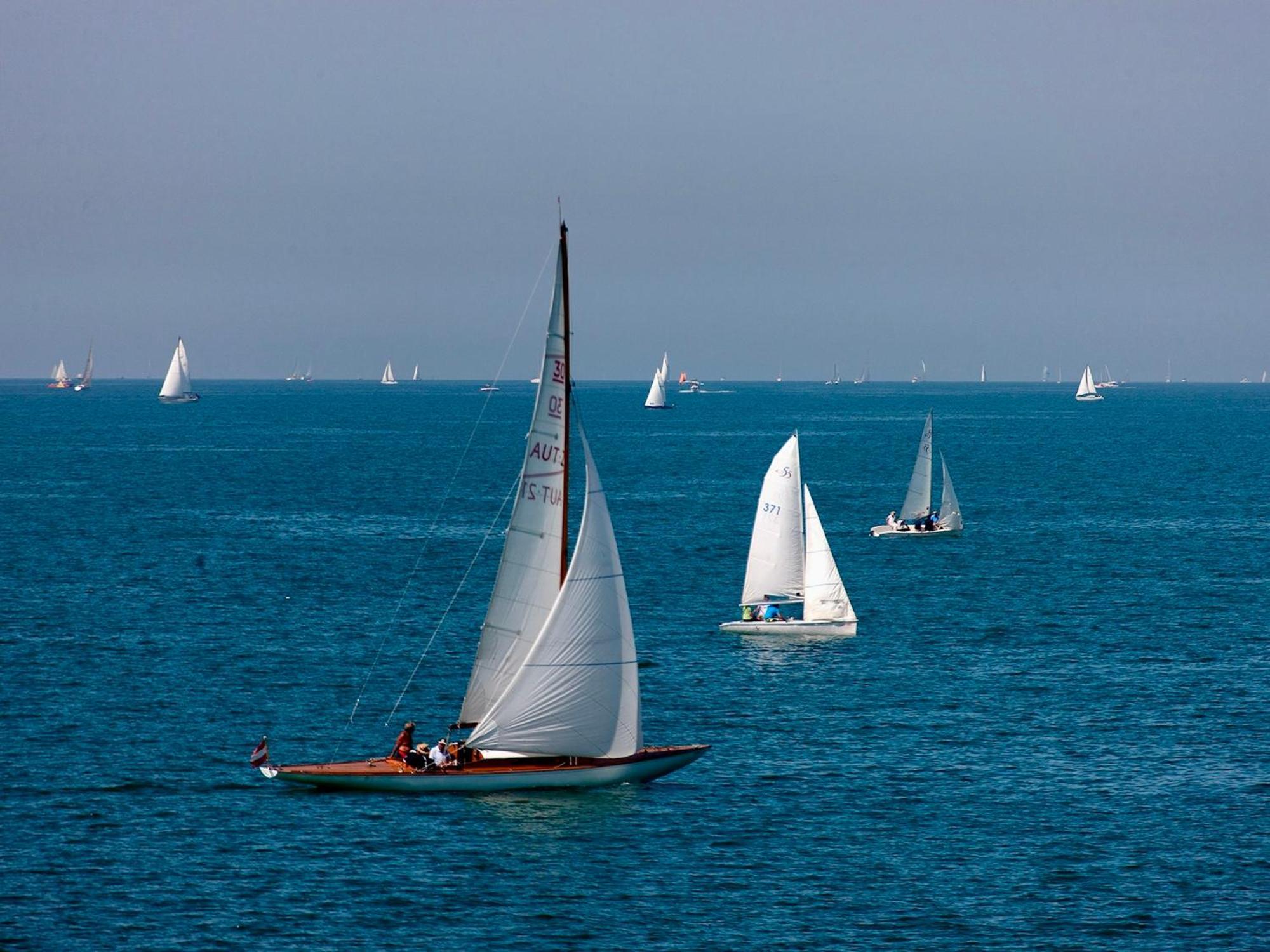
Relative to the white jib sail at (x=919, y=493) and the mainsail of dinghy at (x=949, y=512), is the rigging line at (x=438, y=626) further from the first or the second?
the mainsail of dinghy at (x=949, y=512)

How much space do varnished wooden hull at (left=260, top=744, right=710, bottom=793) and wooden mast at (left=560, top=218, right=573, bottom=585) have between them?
221 inches

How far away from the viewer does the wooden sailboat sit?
155 ft

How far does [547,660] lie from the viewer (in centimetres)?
4784

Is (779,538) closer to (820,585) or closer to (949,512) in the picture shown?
(820,585)

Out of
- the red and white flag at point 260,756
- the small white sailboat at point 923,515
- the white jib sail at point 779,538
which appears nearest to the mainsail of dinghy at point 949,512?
the small white sailboat at point 923,515

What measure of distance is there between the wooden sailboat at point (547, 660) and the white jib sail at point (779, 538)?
1170 inches

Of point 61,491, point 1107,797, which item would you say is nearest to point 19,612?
point 1107,797

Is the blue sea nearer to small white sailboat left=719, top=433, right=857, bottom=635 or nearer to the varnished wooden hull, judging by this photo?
the varnished wooden hull

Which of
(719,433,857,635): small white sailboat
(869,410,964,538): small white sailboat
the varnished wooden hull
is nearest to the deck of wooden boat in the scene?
the varnished wooden hull

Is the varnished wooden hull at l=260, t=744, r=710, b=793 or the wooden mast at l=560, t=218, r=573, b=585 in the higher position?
the wooden mast at l=560, t=218, r=573, b=585

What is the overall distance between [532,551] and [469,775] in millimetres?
6882

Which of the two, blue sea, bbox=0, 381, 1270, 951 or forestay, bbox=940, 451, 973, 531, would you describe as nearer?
blue sea, bbox=0, 381, 1270, 951

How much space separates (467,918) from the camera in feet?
131

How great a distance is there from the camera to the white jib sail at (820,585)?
75562 millimetres
